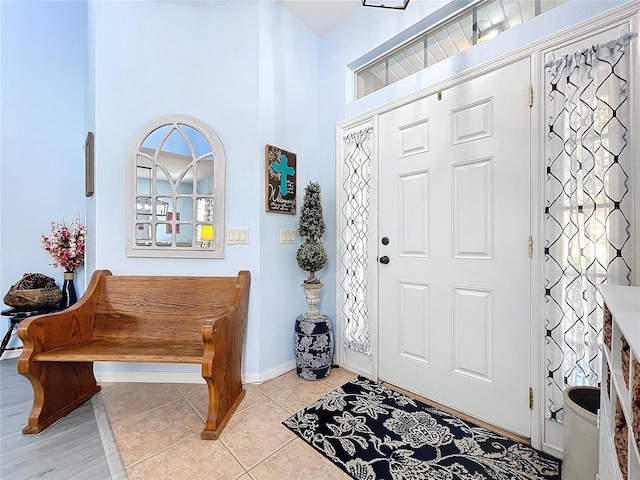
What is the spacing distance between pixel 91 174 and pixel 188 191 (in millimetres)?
950

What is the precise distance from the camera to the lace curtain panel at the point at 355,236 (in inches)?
86.3

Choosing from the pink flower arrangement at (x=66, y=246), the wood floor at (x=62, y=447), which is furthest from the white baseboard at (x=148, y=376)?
the pink flower arrangement at (x=66, y=246)

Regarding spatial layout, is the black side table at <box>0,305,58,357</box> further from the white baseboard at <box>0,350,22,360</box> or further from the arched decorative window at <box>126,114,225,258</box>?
the arched decorative window at <box>126,114,225,258</box>

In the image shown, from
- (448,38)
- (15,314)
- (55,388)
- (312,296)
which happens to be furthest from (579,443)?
(15,314)

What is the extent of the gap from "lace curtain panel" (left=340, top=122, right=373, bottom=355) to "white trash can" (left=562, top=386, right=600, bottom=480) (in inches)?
47.5

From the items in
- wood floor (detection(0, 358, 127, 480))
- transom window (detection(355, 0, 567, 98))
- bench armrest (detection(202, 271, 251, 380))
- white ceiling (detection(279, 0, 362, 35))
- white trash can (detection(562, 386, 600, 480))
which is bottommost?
wood floor (detection(0, 358, 127, 480))

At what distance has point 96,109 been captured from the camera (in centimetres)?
213

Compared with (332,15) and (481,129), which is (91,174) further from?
(481,129)

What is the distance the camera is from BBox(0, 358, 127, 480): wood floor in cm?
127

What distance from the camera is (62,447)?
56.3 inches

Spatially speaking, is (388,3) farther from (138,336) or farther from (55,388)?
(55,388)

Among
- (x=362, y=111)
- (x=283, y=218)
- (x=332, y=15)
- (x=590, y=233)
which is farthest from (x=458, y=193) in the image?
(x=332, y=15)

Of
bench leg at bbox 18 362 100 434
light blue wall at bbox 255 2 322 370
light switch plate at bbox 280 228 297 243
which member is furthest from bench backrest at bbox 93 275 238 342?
light switch plate at bbox 280 228 297 243

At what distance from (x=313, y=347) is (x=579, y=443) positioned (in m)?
1.46
